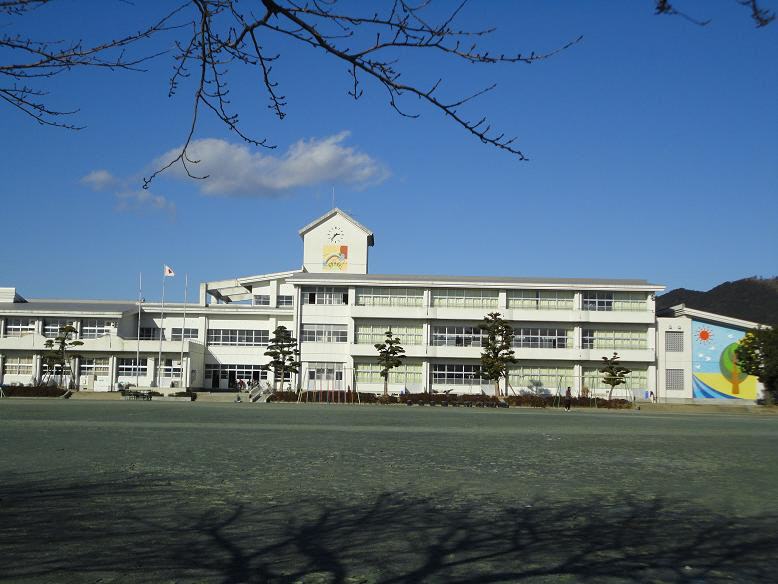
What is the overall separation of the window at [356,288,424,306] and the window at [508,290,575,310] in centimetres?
712

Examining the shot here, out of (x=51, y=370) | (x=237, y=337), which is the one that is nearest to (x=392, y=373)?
(x=237, y=337)

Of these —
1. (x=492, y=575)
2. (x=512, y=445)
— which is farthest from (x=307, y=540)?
(x=512, y=445)

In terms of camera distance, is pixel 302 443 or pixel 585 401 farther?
pixel 585 401

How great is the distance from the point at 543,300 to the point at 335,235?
19071mm

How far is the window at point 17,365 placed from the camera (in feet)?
194

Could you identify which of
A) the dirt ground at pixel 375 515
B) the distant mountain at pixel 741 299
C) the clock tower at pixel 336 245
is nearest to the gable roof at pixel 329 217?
the clock tower at pixel 336 245

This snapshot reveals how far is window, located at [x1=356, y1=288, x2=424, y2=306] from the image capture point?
5953 cm

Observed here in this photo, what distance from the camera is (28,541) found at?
6246 millimetres

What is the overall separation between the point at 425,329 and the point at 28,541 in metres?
52.6

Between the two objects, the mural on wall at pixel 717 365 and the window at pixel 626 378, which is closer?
the mural on wall at pixel 717 365

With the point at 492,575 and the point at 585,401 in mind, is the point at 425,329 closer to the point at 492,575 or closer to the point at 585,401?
the point at 585,401

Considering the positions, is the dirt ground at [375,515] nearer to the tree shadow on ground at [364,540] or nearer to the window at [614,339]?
the tree shadow on ground at [364,540]

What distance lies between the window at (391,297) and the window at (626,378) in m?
13.8

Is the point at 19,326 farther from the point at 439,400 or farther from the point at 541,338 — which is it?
the point at 541,338
